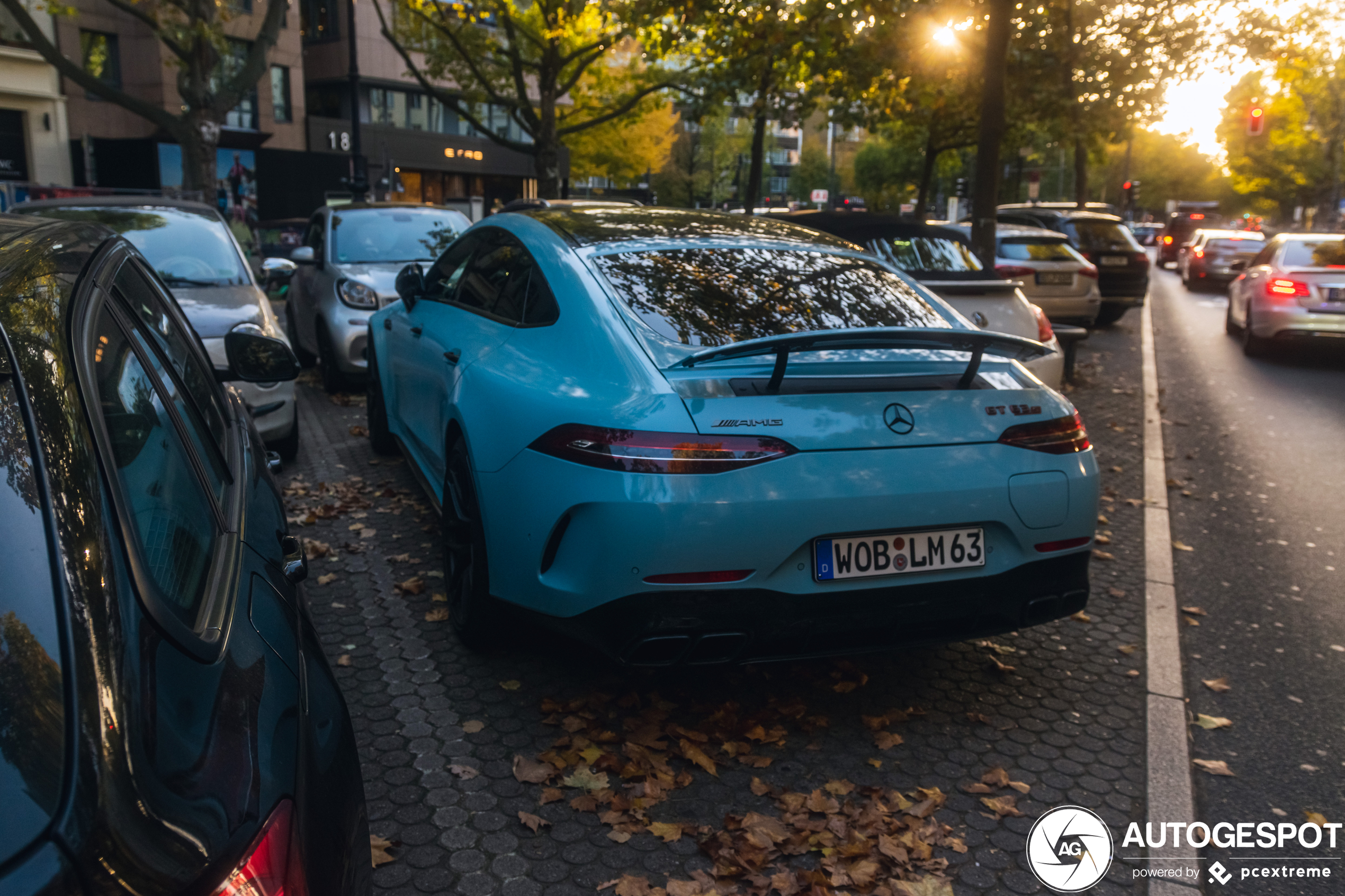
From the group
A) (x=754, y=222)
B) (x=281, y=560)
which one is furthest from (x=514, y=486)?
(x=754, y=222)

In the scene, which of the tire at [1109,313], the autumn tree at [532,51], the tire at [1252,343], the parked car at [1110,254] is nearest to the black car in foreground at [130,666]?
the tire at [1252,343]

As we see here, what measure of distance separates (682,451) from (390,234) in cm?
882

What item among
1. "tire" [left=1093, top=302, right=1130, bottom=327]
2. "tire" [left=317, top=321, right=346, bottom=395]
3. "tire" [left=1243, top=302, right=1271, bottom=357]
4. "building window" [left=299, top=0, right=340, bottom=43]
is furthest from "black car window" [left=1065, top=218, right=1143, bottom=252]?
"building window" [left=299, top=0, right=340, bottom=43]

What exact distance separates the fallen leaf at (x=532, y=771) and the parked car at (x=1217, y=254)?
29.7m

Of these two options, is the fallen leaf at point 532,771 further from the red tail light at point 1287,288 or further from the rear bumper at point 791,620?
the red tail light at point 1287,288

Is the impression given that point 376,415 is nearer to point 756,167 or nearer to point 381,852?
point 381,852

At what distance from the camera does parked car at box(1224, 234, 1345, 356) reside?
1384 centimetres

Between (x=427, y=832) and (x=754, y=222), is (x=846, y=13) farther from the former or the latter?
(x=427, y=832)

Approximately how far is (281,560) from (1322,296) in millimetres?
14553

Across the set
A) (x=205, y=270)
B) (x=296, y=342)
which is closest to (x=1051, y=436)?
(x=205, y=270)

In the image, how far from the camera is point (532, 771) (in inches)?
139

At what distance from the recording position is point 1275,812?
3416mm

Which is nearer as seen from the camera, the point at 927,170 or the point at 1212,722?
the point at 1212,722

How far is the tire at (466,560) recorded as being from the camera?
4074 millimetres
